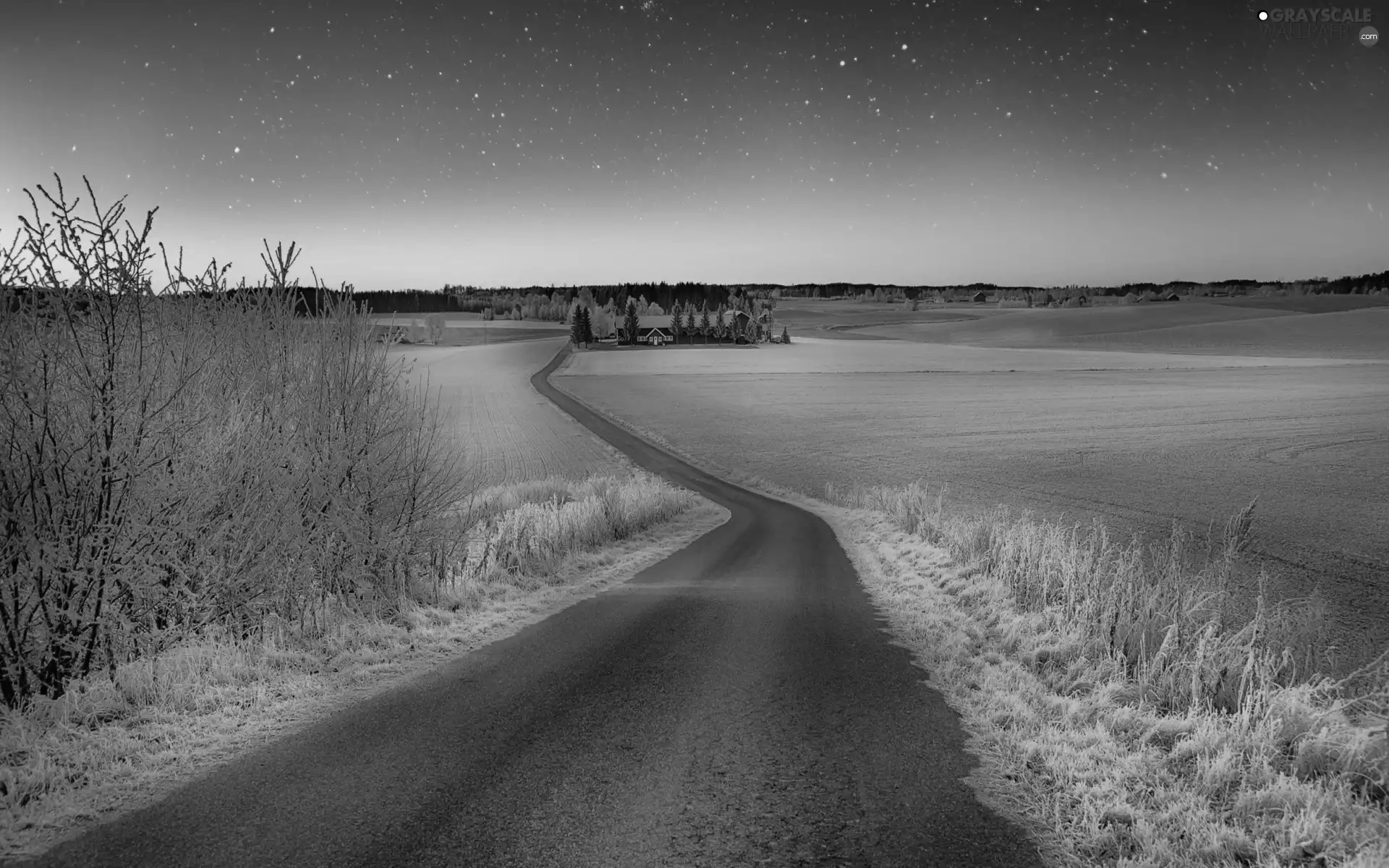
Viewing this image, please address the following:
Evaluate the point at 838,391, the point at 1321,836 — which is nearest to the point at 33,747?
the point at 1321,836

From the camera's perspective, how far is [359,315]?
41.7 feet

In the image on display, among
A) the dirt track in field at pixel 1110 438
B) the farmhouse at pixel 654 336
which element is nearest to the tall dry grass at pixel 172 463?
the dirt track in field at pixel 1110 438

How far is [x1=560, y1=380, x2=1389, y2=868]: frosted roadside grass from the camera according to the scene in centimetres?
589

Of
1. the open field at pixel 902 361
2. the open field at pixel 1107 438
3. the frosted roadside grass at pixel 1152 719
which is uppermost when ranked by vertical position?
the open field at pixel 902 361

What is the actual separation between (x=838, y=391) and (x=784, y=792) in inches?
2670

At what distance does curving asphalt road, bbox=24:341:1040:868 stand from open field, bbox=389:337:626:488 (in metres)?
5.51

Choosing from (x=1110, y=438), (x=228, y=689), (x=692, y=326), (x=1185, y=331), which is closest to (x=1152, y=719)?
(x=228, y=689)

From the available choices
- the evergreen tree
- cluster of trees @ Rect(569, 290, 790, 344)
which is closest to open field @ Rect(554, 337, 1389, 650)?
the evergreen tree

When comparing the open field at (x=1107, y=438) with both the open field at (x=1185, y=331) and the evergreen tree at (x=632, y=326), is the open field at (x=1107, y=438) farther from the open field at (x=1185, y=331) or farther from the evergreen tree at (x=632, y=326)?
the evergreen tree at (x=632, y=326)

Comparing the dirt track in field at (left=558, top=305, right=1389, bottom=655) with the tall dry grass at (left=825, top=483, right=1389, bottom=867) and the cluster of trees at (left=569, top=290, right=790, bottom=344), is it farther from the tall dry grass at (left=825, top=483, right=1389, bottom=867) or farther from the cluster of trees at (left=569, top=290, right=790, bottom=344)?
the cluster of trees at (left=569, top=290, right=790, bottom=344)

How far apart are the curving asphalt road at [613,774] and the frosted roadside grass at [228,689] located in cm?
Answer: 40

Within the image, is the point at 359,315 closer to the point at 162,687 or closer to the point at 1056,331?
the point at 162,687

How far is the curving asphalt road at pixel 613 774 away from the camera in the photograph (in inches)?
228

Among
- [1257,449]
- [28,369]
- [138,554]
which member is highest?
[28,369]
